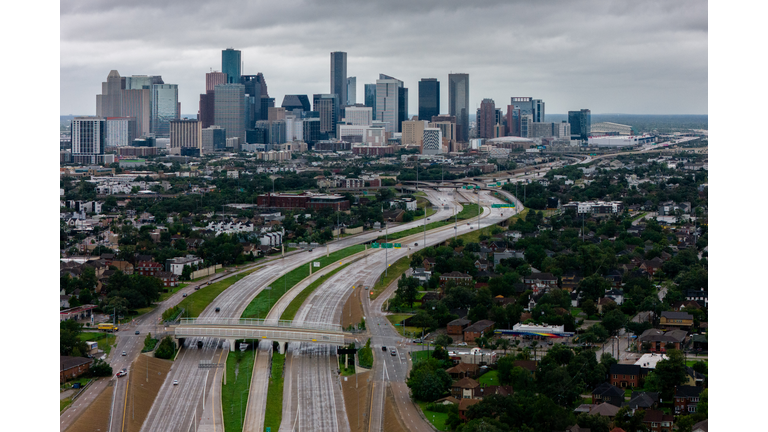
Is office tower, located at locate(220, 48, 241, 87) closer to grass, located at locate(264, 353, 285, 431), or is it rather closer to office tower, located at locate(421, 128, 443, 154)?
office tower, located at locate(421, 128, 443, 154)

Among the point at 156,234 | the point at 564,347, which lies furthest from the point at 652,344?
the point at 156,234

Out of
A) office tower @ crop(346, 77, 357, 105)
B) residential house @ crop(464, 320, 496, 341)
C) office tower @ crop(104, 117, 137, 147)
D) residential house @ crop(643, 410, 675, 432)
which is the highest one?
office tower @ crop(346, 77, 357, 105)

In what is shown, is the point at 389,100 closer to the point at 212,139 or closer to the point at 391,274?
the point at 212,139

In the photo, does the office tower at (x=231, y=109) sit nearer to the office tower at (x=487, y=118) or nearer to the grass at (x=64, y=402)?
the office tower at (x=487, y=118)

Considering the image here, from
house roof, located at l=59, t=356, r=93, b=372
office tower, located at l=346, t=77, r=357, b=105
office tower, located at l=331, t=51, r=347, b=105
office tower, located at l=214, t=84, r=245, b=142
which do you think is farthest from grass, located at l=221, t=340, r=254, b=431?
office tower, located at l=346, t=77, r=357, b=105

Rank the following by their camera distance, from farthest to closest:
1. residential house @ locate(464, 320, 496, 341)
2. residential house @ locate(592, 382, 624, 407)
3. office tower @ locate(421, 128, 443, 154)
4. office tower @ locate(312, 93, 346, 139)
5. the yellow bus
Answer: office tower @ locate(312, 93, 346, 139), office tower @ locate(421, 128, 443, 154), the yellow bus, residential house @ locate(464, 320, 496, 341), residential house @ locate(592, 382, 624, 407)

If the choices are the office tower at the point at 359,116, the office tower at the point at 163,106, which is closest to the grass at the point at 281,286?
the office tower at the point at 359,116

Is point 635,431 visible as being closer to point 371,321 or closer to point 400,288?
point 371,321
